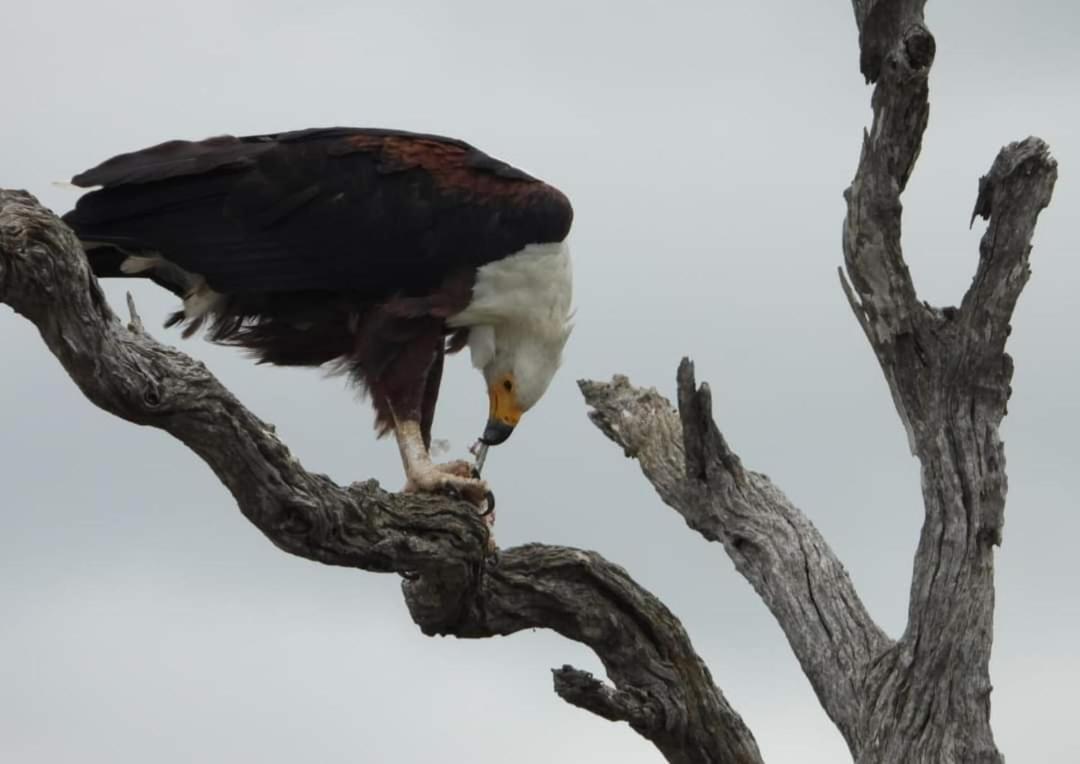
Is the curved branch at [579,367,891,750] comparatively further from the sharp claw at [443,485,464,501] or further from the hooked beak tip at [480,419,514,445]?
the sharp claw at [443,485,464,501]

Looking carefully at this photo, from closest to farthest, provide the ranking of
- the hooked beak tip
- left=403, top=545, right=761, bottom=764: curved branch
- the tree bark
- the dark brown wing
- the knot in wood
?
the knot in wood
the tree bark
left=403, top=545, right=761, bottom=764: curved branch
the dark brown wing
the hooked beak tip

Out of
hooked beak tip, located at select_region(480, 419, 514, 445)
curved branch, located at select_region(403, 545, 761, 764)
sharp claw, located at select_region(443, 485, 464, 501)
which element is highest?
hooked beak tip, located at select_region(480, 419, 514, 445)

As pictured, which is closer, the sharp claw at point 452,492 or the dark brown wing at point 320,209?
the sharp claw at point 452,492

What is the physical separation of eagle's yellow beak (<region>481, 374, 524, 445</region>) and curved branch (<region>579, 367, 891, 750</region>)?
0.59 meters

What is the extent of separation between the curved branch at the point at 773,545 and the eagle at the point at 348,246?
84 centimetres

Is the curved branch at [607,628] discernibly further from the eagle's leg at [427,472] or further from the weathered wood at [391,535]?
the eagle's leg at [427,472]

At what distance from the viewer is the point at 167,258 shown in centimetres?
764

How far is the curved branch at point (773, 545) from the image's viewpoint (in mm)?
7609

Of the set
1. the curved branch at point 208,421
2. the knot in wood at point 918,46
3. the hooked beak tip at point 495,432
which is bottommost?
the curved branch at point 208,421

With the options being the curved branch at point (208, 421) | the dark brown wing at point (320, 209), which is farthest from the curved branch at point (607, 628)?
the dark brown wing at point (320, 209)

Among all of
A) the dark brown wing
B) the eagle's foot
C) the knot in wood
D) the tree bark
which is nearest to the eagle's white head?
the dark brown wing

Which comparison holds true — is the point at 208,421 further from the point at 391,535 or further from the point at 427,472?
the point at 427,472

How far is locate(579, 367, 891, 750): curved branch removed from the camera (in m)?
7.61

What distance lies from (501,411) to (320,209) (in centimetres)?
127
